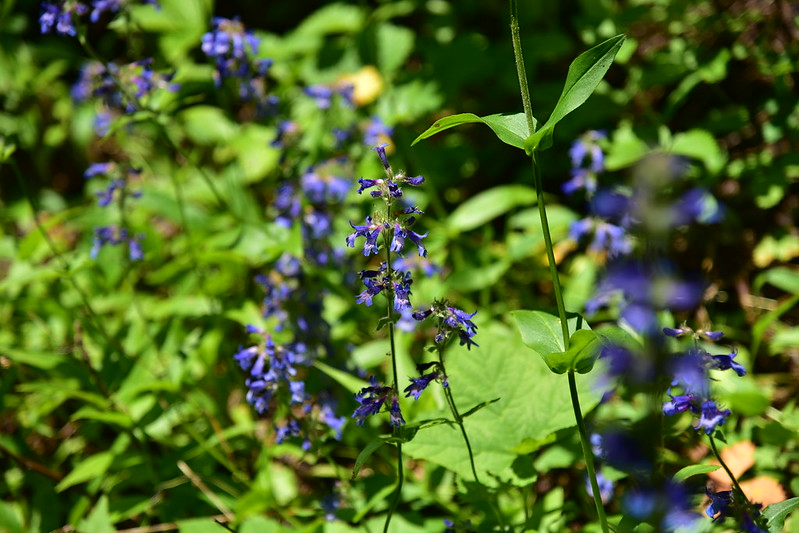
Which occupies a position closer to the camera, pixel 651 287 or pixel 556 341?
pixel 651 287

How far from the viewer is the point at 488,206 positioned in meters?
4.22

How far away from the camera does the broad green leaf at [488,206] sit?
164 inches

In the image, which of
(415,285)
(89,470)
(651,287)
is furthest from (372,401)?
(415,285)

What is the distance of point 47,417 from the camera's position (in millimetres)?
4262

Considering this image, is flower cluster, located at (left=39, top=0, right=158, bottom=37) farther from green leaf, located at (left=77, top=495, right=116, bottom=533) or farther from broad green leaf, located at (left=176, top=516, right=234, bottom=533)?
broad green leaf, located at (left=176, top=516, right=234, bottom=533)

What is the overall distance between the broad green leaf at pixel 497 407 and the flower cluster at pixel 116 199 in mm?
1912

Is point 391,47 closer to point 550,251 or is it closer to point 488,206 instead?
point 488,206

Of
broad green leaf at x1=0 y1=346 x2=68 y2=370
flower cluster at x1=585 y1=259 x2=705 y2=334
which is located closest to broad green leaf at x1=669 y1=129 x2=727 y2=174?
flower cluster at x1=585 y1=259 x2=705 y2=334

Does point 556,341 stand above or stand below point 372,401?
above

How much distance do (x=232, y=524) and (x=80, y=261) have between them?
1420 mm

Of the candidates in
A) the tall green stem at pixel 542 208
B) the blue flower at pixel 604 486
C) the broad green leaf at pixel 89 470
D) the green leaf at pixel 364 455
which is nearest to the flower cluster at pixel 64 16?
the broad green leaf at pixel 89 470

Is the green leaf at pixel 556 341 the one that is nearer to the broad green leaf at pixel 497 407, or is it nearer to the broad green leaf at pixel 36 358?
the broad green leaf at pixel 497 407

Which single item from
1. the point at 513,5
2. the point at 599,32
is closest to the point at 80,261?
the point at 513,5

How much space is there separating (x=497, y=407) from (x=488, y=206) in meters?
1.76
